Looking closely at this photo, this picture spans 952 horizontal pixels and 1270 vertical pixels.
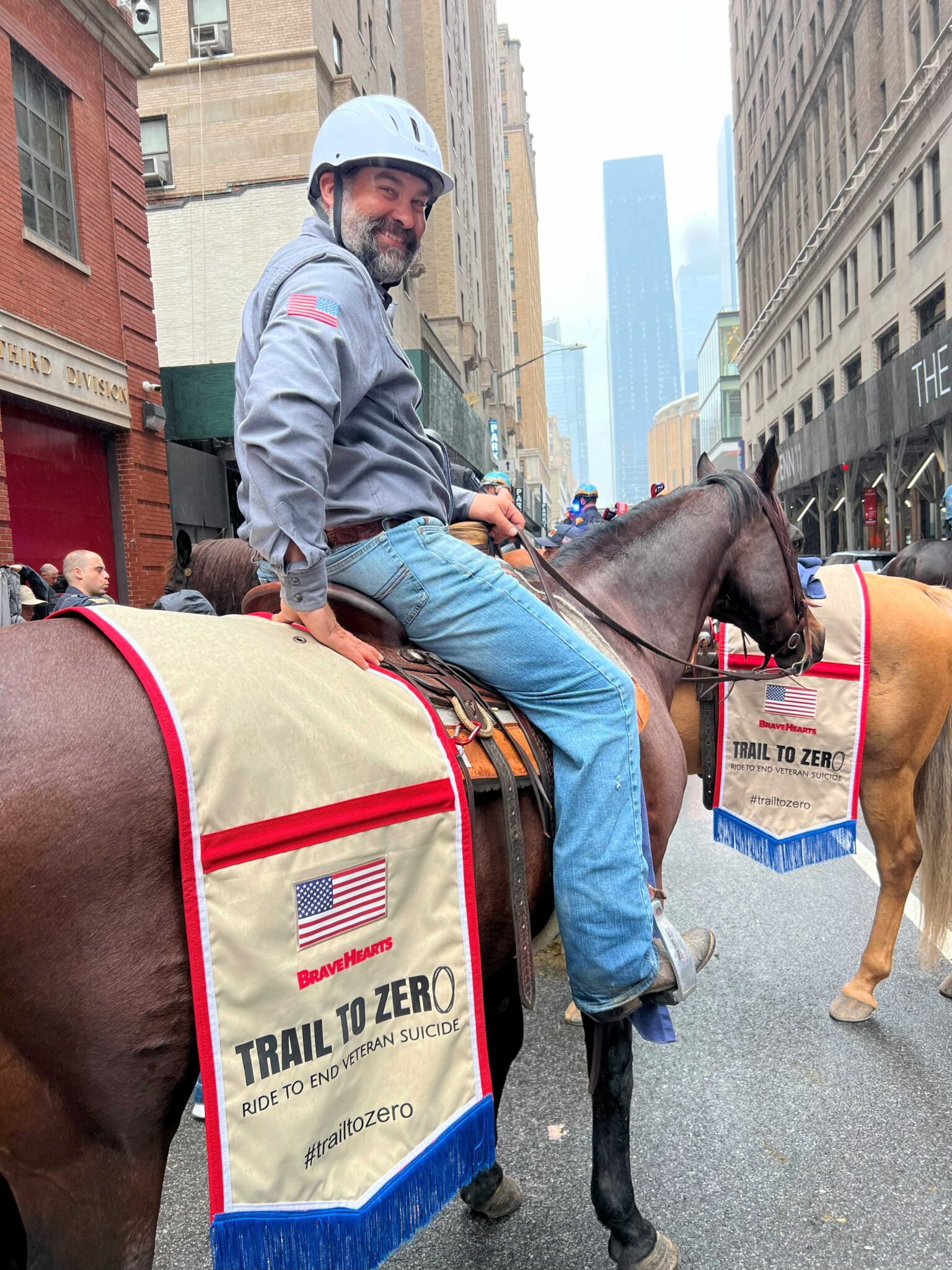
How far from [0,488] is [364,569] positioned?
8.55 metres

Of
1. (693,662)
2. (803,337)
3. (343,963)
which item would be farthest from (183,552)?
(803,337)

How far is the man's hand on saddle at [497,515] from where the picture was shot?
8.82 ft

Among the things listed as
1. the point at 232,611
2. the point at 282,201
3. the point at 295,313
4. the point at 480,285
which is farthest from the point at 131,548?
the point at 480,285

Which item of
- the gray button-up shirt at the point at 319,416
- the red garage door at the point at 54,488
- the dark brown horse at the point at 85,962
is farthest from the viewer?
the red garage door at the point at 54,488

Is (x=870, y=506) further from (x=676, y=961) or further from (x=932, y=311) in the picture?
(x=676, y=961)

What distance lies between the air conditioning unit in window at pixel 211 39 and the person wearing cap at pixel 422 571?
20381 millimetres

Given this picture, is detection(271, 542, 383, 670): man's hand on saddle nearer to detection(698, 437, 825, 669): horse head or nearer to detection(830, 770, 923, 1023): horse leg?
detection(698, 437, 825, 669): horse head

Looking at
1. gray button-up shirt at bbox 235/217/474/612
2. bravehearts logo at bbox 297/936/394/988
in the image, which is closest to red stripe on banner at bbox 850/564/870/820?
Answer: gray button-up shirt at bbox 235/217/474/612

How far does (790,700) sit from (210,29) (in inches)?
824

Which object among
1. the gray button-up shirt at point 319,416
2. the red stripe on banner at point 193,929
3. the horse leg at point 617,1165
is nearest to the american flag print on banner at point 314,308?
the gray button-up shirt at point 319,416

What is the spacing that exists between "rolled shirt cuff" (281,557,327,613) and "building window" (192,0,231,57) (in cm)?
2126

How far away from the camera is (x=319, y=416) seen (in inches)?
73.8

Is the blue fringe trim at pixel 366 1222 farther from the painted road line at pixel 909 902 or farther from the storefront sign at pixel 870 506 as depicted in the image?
the storefront sign at pixel 870 506

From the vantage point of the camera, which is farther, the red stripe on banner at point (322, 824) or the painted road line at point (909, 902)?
the painted road line at point (909, 902)
